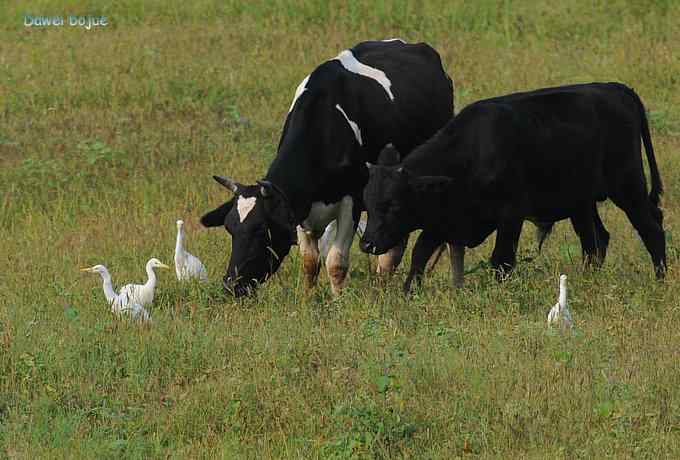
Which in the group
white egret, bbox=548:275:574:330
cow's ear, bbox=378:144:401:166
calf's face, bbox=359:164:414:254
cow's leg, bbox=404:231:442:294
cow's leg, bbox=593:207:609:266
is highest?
cow's ear, bbox=378:144:401:166

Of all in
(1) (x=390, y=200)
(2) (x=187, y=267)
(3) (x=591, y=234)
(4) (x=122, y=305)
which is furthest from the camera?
(3) (x=591, y=234)

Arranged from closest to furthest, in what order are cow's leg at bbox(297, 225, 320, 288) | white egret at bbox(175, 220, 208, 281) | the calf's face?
the calf's face → white egret at bbox(175, 220, 208, 281) → cow's leg at bbox(297, 225, 320, 288)

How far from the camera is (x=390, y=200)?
10.3m

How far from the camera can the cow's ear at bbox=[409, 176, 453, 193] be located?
10.3 m

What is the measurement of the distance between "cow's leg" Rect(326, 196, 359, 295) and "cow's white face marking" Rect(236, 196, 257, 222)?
3.51ft

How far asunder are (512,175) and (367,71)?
6.50 feet

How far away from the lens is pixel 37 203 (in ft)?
46.0

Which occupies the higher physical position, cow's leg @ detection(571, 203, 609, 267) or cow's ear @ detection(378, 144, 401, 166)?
cow's ear @ detection(378, 144, 401, 166)

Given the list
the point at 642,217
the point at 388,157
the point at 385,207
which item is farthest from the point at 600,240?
the point at 385,207

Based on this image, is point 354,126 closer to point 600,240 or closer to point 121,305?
point 600,240

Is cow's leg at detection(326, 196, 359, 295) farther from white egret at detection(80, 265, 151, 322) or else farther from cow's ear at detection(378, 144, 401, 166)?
white egret at detection(80, 265, 151, 322)

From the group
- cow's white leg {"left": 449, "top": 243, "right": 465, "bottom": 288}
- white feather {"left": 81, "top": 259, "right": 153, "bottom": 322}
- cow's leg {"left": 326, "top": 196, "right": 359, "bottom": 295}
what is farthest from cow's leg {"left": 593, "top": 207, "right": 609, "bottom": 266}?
white feather {"left": 81, "top": 259, "right": 153, "bottom": 322}

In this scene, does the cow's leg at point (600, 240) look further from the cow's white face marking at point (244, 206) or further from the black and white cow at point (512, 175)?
the cow's white face marking at point (244, 206)

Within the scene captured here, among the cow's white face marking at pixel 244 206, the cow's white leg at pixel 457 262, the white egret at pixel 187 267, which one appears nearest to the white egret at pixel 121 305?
the white egret at pixel 187 267
